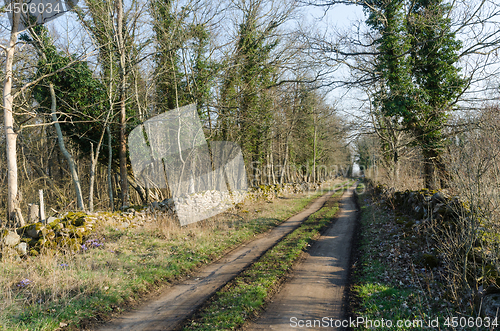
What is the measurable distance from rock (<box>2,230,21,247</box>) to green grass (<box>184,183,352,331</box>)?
6.58m

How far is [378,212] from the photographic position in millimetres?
14344

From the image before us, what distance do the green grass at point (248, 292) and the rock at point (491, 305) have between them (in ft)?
12.0

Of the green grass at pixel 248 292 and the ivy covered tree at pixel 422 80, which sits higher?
the ivy covered tree at pixel 422 80

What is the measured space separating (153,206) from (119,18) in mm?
10079

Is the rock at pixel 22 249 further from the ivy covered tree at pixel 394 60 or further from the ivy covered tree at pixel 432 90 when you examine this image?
the ivy covered tree at pixel 432 90

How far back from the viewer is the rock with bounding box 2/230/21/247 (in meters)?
7.65

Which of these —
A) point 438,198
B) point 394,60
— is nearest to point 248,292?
point 438,198

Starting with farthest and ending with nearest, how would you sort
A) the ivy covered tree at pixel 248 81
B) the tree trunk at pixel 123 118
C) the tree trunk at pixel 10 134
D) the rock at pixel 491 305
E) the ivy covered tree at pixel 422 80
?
the ivy covered tree at pixel 248 81 < the tree trunk at pixel 123 118 < the ivy covered tree at pixel 422 80 < the tree trunk at pixel 10 134 < the rock at pixel 491 305

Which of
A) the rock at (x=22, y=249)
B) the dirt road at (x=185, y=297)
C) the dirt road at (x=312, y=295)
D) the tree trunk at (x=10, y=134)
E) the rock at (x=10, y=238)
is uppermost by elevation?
the tree trunk at (x=10, y=134)

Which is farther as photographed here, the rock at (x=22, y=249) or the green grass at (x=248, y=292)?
the rock at (x=22, y=249)

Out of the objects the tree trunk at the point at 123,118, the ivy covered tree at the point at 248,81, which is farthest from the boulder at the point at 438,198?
the tree trunk at the point at 123,118

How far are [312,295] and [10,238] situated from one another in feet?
28.6

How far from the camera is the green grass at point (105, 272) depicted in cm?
466

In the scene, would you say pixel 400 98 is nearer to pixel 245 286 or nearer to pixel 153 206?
pixel 245 286
